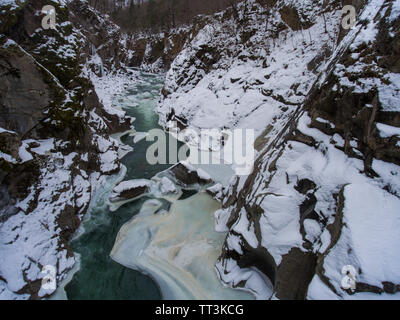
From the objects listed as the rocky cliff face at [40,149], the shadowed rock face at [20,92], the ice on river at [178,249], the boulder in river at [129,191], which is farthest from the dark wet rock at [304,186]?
the shadowed rock face at [20,92]

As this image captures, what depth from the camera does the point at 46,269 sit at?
25.3 feet

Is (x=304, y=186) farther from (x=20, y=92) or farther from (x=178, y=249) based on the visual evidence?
(x=20, y=92)

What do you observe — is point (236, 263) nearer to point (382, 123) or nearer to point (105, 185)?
point (382, 123)

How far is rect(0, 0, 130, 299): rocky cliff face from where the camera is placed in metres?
7.93

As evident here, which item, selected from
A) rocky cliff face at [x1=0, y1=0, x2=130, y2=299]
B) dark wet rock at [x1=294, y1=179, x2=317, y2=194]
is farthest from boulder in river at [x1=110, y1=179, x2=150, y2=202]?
dark wet rock at [x1=294, y1=179, x2=317, y2=194]

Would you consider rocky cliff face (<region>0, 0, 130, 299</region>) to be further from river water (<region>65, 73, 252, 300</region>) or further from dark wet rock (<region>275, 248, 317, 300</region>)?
dark wet rock (<region>275, 248, 317, 300</region>)

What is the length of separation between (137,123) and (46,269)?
1686cm

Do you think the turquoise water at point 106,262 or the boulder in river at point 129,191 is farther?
the boulder in river at point 129,191

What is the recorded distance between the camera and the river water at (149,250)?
7.50 metres

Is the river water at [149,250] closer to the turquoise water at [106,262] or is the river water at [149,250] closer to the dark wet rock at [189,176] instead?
the turquoise water at [106,262]

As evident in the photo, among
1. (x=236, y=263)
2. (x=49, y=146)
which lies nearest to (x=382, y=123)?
(x=236, y=263)

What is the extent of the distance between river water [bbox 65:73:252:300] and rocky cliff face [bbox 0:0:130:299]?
755 millimetres

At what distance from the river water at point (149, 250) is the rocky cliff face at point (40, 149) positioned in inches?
29.7
